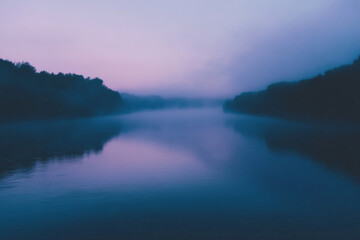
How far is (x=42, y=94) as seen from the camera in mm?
119688

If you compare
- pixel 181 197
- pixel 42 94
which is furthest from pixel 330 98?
pixel 42 94

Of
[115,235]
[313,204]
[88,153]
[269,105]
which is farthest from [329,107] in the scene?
[115,235]

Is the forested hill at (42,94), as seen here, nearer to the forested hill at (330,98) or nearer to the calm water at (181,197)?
the calm water at (181,197)

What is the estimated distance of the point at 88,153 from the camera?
33.5 meters

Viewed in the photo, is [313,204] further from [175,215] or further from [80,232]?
[80,232]

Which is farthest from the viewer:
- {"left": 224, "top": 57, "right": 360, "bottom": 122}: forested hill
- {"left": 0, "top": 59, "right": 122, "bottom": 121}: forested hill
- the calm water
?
{"left": 0, "top": 59, "right": 122, "bottom": 121}: forested hill

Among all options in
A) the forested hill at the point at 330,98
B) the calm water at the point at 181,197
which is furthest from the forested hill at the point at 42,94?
the forested hill at the point at 330,98

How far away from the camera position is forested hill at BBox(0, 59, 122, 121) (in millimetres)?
98250

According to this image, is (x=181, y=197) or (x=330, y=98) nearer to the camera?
(x=181, y=197)

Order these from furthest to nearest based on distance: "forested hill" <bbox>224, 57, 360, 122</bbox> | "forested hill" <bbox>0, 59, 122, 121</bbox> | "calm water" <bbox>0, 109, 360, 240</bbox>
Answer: "forested hill" <bbox>0, 59, 122, 121</bbox>
"forested hill" <bbox>224, 57, 360, 122</bbox>
"calm water" <bbox>0, 109, 360, 240</bbox>

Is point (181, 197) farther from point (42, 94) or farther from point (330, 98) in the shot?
point (42, 94)

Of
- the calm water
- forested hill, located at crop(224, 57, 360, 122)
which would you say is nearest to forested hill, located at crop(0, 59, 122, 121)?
the calm water

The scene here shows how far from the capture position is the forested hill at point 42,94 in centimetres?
9825

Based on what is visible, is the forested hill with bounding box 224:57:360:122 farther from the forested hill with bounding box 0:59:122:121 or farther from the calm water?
the forested hill with bounding box 0:59:122:121
